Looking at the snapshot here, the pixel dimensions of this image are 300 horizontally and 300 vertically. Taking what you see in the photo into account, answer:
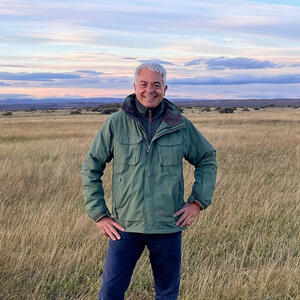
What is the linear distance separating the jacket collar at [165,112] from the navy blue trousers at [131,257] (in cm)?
73

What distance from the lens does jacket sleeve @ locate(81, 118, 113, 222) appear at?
2.88 m

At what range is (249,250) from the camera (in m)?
5.15

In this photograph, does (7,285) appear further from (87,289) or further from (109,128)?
(109,128)

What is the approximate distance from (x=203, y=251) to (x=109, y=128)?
2598mm

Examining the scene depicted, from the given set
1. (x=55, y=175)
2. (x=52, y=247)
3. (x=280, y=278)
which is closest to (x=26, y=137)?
(x=55, y=175)

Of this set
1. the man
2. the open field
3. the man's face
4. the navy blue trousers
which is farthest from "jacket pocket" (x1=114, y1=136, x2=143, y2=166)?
the open field

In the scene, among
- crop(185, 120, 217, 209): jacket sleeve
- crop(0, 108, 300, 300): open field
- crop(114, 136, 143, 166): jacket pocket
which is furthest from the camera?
crop(0, 108, 300, 300): open field

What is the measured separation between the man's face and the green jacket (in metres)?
0.09

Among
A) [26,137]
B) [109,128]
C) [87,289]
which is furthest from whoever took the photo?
[26,137]

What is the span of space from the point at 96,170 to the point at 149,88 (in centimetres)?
63

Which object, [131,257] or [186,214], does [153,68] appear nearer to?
[186,214]

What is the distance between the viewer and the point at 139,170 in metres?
2.80

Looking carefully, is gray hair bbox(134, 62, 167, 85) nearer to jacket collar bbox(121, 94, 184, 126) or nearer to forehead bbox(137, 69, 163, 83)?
forehead bbox(137, 69, 163, 83)

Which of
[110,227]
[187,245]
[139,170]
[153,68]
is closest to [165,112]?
[153,68]
